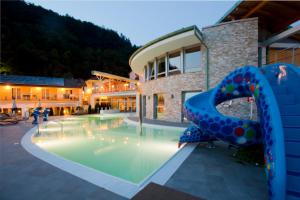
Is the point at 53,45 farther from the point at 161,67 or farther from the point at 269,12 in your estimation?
the point at 269,12

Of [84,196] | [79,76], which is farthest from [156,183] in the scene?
[79,76]

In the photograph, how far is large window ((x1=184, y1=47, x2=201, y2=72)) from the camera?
1077 cm

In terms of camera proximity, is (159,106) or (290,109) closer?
(290,109)

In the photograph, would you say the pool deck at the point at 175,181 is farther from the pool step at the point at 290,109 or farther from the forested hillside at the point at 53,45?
the forested hillside at the point at 53,45

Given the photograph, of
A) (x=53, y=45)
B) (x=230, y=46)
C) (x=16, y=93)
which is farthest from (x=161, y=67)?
(x=53, y=45)

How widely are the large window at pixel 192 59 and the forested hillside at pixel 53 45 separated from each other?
34.9 meters

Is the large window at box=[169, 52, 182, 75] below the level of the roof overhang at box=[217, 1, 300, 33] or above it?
below

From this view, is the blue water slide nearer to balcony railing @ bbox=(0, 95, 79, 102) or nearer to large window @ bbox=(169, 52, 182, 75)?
large window @ bbox=(169, 52, 182, 75)

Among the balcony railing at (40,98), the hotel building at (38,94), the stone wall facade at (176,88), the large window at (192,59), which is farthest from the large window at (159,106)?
the balcony railing at (40,98)

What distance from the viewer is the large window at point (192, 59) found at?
35.3 ft

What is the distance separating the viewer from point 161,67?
1363 centimetres

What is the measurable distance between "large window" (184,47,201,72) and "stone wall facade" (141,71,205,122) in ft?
1.80

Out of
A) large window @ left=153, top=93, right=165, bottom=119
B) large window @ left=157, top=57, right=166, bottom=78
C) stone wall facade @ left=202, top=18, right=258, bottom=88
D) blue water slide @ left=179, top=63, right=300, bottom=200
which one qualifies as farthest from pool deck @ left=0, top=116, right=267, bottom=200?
large window @ left=157, top=57, right=166, bottom=78

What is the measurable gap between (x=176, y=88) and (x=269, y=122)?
891 cm
